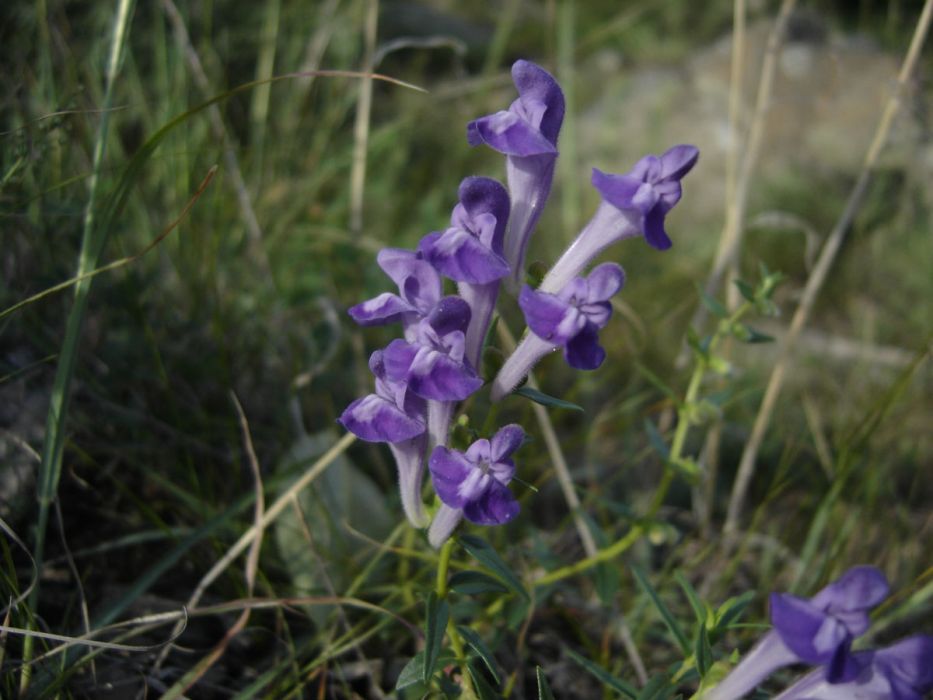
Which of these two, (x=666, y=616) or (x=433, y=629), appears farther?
(x=666, y=616)

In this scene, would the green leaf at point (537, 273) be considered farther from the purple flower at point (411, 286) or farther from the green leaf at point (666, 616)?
the green leaf at point (666, 616)

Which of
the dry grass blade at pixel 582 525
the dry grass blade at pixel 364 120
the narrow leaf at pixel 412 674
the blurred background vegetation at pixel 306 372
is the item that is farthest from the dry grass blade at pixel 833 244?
the dry grass blade at pixel 364 120

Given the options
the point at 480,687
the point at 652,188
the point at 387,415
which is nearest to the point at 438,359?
the point at 387,415

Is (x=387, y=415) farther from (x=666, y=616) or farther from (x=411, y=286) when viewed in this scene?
(x=666, y=616)

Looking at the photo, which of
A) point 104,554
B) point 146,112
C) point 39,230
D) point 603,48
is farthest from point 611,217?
point 603,48

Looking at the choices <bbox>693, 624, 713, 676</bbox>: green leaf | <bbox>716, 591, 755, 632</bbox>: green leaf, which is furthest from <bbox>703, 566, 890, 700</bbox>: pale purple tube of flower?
<bbox>716, 591, 755, 632</bbox>: green leaf

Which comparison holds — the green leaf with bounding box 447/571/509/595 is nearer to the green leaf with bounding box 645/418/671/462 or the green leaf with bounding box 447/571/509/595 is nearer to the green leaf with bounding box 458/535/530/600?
the green leaf with bounding box 458/535/530/600
